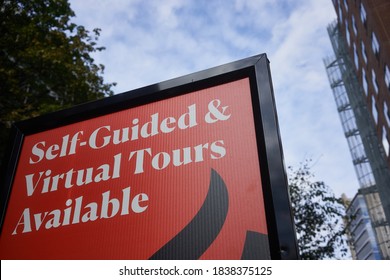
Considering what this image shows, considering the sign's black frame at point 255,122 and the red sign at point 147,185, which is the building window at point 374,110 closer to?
the sign's black frame at point 255,122

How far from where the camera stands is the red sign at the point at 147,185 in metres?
1.49

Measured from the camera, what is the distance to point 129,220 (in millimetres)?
1680

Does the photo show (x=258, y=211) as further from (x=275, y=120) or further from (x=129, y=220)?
(x=129, y=220)

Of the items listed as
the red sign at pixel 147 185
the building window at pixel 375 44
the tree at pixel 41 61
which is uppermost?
the building window at pixel 375 44

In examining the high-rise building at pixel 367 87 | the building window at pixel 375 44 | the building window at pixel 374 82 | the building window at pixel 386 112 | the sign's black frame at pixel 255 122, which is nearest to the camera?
the sign's black frame at pixel 255 122

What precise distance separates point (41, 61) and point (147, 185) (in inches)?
392

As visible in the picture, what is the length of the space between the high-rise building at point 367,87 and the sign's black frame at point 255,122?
586 inches

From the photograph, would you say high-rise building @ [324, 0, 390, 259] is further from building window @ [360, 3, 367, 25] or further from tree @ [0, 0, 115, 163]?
tree @ [0, 0, 115, 163]

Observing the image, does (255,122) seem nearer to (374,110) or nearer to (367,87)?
(374,110)

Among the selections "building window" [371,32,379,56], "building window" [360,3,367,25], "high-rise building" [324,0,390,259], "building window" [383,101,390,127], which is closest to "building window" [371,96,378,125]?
"high-rise building" [324,0,390,259]

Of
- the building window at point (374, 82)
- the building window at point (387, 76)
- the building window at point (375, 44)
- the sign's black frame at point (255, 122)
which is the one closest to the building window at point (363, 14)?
the building window at point (375, 44)

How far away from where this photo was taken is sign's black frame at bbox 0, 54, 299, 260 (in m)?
1.35

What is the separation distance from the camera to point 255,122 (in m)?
1.63
